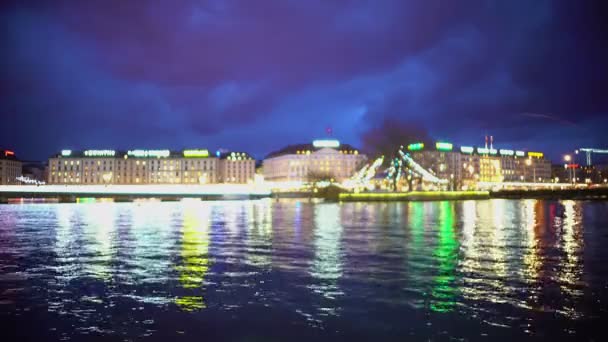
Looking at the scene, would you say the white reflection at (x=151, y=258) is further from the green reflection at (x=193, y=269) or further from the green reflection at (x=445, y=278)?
the green reflection at (x=445, y=278)

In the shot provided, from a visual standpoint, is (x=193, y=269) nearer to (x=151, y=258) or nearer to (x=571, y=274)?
(x=151, y=258)

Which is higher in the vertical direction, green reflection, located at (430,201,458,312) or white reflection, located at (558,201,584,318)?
green reflection, located at (430,201,458,312)

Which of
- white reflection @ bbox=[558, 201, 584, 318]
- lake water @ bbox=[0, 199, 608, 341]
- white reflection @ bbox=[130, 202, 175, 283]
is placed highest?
white reflection @ bbox=[130, 202, 175, 283]

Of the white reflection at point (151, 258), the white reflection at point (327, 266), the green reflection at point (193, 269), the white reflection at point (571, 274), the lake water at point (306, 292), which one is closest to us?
the lake water at point (306, 292)

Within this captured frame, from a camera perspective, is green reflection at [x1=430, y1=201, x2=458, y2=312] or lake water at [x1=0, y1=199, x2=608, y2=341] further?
green reflection at [x1=430, y1=201, x2=458, y2=312]

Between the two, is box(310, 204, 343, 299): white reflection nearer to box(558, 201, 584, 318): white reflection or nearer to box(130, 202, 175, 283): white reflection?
box(130, 202, 175, 283): white reflection

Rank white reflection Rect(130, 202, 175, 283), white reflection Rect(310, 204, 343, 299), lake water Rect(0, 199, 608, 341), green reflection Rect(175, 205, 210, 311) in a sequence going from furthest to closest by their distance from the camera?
white reflection Rect(130, 202, 175, 283), white reflection Rect(310, 204, 343, 299), green reflection Rect(175, 205, 210, 311), lake water Rect(0, 199, 608, 341)

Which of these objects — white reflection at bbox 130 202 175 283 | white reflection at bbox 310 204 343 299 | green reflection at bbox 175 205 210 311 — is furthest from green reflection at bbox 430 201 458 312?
white reflection at bbox 130 202 175 283

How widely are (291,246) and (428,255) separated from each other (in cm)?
730

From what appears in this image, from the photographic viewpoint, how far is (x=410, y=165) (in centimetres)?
12344

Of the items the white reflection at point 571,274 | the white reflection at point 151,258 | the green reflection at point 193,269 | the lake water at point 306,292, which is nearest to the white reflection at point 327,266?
the lake water at point 306,292

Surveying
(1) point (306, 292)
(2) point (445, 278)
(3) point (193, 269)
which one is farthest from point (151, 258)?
(2) point (445, 278)

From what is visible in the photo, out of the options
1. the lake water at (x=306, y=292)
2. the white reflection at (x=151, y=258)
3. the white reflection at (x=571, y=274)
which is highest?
the white reflection at (x=151, y=258)

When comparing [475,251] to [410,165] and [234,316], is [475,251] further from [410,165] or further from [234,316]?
[410,165]
